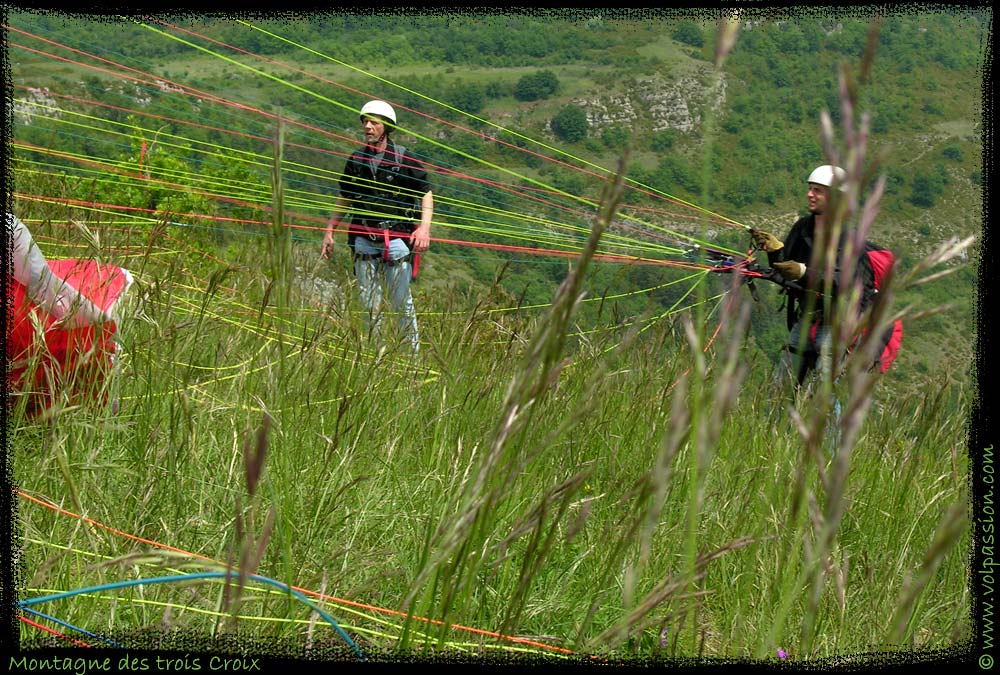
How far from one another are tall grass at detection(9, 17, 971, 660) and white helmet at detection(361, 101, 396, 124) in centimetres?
354

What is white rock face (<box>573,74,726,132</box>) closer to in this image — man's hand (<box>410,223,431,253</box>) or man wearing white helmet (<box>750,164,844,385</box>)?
man's hand (<box>410,223,431,253</box>)

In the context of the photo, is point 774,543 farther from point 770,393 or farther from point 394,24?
point 394,24

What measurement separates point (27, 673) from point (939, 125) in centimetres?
7907

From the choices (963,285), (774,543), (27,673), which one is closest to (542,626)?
(774,543)

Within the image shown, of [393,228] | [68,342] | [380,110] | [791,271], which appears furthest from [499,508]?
[380,110]

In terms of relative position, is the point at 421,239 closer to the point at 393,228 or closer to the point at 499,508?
the point at 393,228

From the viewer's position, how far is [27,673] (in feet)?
3.98

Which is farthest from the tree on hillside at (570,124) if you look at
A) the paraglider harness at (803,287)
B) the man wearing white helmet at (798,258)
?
the paraglider harness at (803,287)

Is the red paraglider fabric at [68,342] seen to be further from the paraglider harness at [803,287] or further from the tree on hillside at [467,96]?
the tree on hillside at [467,96]

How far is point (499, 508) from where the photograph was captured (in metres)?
1.96

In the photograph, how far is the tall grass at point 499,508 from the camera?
972 mm

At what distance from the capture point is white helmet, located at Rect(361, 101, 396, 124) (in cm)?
631
